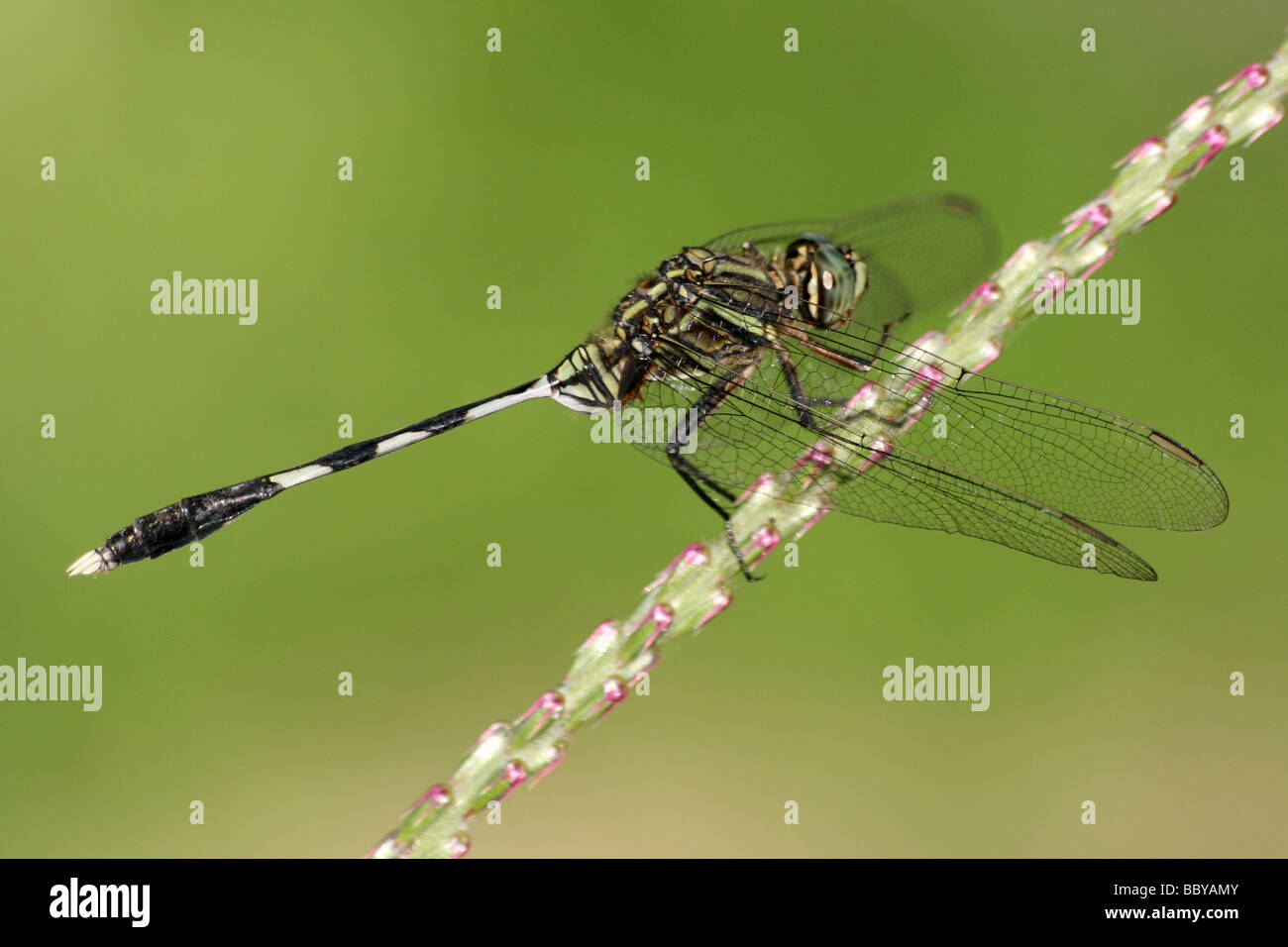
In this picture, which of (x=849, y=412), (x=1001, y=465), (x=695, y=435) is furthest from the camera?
(x=695, y=435)

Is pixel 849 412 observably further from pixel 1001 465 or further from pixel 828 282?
pixel 828 282

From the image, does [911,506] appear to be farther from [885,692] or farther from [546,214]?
[546,214]

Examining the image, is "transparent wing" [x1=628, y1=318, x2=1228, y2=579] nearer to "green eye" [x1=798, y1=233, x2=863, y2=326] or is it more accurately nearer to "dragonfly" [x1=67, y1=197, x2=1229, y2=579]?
"dragonfly" [x1=67, y1=197, x2=1229, y2=579]

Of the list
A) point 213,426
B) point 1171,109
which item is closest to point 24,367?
point 213,426

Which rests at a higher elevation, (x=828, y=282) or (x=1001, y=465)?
(x=828, y=282)

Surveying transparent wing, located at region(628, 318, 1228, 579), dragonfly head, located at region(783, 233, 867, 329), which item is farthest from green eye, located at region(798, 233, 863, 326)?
transparent wing, located at region(628, 318, 1228, 579)

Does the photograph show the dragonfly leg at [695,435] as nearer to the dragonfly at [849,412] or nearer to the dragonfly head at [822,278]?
the dragonfly at [849,412]

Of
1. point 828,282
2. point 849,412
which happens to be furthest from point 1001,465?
point 828,282
